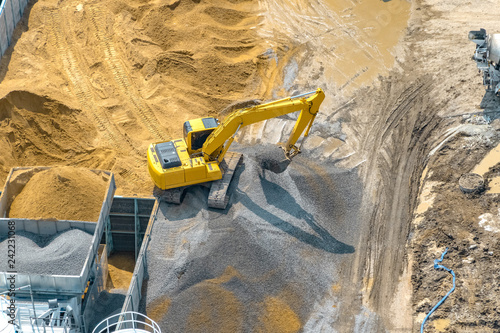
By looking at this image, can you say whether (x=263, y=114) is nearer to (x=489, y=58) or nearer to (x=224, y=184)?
(x=224, y=184)

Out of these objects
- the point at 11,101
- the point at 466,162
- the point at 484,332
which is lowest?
the point at 484,332

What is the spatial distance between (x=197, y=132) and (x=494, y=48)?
483 inches

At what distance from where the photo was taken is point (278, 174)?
22750 millimetres

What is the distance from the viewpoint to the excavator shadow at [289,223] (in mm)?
21031

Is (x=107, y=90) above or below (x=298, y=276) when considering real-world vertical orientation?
above

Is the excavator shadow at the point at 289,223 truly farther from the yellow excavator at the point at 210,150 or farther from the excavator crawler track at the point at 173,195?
the excavator crawler track at the point at 173,195

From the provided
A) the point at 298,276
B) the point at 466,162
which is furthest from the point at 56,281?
the point at 466,162

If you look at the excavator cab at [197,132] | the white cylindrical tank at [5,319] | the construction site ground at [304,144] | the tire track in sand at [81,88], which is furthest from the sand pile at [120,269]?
the excavator cab at [197,132]

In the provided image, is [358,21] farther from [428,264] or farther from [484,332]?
[484,332]

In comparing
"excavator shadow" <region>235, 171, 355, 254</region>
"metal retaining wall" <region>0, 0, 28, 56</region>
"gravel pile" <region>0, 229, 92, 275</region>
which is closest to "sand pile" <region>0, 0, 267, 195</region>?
"metal retaining wall" <region>0, 0, 28, 56</region>

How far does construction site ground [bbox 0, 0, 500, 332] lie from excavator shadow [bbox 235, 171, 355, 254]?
0.18ft

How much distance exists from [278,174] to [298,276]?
14.1 feet

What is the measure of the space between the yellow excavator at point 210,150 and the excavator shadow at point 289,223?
107 centimetres

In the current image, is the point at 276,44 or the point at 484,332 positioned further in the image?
the point at 276,44
